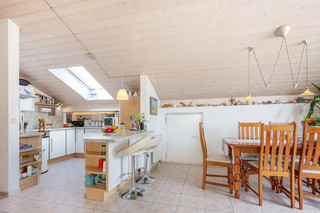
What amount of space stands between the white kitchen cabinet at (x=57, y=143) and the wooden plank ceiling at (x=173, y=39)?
1529mm

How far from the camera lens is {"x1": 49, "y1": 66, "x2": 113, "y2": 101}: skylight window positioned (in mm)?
4369

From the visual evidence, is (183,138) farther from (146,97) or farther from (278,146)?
(278,146)

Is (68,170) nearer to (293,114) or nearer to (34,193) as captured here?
(34,193)

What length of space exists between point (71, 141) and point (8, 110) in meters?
2.53

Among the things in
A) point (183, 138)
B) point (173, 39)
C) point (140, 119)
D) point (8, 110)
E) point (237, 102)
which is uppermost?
point (173, 39)

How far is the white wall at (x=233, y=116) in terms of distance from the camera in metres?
3.85

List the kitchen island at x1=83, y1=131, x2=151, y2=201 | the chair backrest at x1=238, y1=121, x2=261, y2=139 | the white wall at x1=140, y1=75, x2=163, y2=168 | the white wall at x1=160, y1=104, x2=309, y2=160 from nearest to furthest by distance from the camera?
the kitchen island at x1=83, y1=131, x2=151, y2=201, the chair backrest at x1=238, y1=121, x2=261, y2=139, the white wall at x1=140, y1=75, x2=163, y2=168, the white wall at x1=160, y1=104, x2=309, y2=160

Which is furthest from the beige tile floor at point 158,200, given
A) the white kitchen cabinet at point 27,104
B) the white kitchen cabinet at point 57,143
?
the white kitchen cabinet at point 27,104

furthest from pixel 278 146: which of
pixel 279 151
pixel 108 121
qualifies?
pixel 108 121

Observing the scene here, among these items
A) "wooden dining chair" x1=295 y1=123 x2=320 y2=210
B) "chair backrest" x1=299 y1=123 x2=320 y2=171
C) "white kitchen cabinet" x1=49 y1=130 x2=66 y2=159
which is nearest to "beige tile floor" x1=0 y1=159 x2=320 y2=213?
"wooden dining chair" x1=295 y1=123 x2=320 y2=210

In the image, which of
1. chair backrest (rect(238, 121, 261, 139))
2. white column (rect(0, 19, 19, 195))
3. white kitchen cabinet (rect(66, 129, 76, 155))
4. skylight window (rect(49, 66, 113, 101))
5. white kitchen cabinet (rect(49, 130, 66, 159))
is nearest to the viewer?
white column (rect(0, 19, 19, 195))

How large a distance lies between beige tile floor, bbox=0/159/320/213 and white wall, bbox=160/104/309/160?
50.0 inches

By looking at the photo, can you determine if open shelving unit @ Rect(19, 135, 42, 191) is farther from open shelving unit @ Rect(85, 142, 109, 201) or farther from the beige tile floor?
open shelving unit @ Rect(85, 142, 109, 201)

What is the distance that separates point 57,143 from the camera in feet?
14.3
